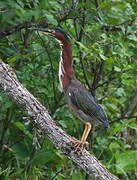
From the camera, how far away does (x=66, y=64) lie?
434 cm

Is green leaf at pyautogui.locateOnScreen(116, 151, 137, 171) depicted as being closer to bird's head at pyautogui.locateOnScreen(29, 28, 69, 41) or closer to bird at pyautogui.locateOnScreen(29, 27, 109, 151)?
bird at pyautogui.locateOnScreen(29, 27, 109, 151)

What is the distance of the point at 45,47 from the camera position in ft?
16.0

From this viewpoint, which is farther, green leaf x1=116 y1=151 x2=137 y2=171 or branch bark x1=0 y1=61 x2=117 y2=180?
green leaf x1=116 y1=151 x2=137 y2=171

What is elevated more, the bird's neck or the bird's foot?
the bird's neck

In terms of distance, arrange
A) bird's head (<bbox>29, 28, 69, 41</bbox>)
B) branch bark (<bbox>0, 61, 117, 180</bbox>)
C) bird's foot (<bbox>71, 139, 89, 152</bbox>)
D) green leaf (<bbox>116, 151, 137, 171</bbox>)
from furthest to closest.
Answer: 1. green leaf (<bbox>116, 151, 137, 171</bbox>)
2. bird's head (<bbox>29, 28, 69, 41</bbox>)
3. bird's foot (<bbox>71, 139, 89, 152</bbox>)
4. branch bark (<bbox>0, 61, 117, 180</bbox>)

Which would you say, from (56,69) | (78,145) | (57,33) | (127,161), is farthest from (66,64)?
(127,161)

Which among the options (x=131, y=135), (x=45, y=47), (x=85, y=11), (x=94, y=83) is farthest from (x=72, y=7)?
(x=131, y=135)

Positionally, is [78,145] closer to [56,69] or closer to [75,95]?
[75,95]

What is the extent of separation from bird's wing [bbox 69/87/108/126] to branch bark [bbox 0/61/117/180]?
61cm

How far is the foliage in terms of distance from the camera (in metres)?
4.57

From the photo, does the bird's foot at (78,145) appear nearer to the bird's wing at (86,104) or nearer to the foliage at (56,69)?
the bird's wing at (86,104)

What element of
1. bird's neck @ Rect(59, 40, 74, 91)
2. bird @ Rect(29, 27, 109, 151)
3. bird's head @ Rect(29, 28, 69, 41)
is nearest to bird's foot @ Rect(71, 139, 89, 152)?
bird @ Rect(29, 27, 109, 151)

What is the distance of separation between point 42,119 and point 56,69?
1.56 meters

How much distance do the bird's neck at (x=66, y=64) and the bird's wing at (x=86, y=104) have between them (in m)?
0.11
